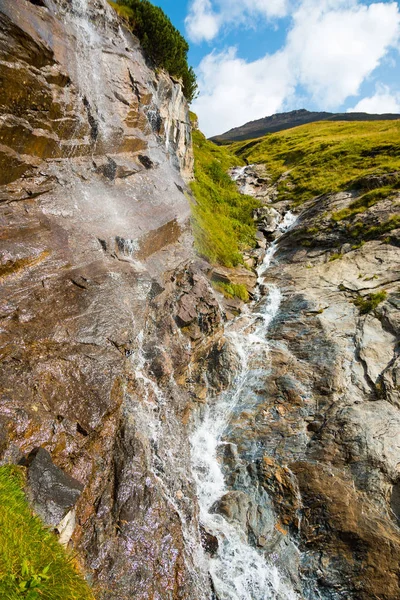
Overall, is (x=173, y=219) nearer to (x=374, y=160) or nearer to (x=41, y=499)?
(x=41, y=499)

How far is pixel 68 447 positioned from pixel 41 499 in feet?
4.91

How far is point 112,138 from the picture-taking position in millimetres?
14141

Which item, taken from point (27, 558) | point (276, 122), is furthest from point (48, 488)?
point (276, 122)

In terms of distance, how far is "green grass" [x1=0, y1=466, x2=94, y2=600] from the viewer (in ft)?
13.4

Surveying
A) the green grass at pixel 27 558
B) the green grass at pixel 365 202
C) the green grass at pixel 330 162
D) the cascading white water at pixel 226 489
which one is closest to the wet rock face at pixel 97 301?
the cascading white water at pixel 226 489

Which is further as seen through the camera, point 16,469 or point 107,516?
point 107,516

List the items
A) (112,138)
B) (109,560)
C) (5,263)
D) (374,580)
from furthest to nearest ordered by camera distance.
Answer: (112,138)
(5,263)
(374,580)
(109,560)

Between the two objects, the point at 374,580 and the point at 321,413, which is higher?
the point at 321,413

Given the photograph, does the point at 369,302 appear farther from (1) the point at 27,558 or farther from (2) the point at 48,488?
(1) the point at 27,558

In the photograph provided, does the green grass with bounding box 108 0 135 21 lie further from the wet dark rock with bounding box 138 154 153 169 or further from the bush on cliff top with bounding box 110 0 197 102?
the wet dark rock with bounding box 138 154 153 169

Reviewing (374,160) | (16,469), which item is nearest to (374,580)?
(16,469)

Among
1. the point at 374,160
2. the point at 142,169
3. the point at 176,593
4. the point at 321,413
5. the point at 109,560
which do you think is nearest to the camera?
the point at 109,560

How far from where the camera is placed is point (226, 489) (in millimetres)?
10555

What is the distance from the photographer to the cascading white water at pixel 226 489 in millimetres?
8539
